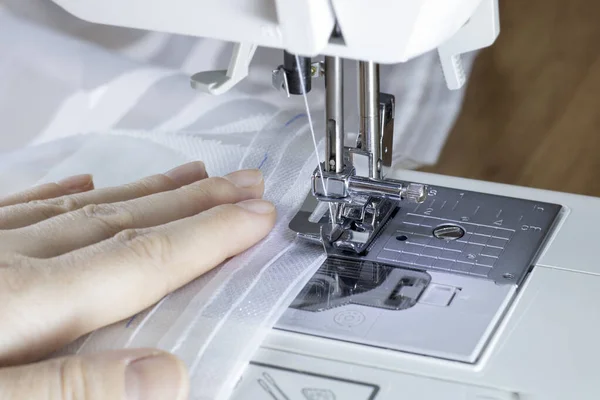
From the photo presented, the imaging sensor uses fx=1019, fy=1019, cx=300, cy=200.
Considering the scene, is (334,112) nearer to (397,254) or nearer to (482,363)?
(397,254)

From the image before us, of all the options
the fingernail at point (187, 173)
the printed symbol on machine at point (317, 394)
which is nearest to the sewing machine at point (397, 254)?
the printed symbol on machine at point (317, 394)

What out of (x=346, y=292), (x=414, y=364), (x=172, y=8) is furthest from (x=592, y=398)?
(x=172, y=8)

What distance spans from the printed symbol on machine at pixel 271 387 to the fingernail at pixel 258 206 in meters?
0.23

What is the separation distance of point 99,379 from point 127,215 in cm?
28

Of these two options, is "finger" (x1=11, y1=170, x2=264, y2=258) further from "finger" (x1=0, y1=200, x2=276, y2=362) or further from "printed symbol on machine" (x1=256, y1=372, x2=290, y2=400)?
"printed symbol on machine" (x1=256, y1=372, x2=290, y2=400)

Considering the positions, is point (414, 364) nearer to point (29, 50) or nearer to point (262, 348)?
point (262, 348)

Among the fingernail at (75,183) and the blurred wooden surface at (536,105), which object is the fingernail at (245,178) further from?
the blurred wooden surface at (536,105)

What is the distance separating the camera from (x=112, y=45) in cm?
157

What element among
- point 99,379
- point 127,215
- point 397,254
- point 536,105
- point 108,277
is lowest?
point 99,379

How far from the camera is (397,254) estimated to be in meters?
1.06

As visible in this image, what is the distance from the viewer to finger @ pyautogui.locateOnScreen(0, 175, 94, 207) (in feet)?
3.77

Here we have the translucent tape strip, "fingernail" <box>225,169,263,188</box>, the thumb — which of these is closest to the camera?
the thumb

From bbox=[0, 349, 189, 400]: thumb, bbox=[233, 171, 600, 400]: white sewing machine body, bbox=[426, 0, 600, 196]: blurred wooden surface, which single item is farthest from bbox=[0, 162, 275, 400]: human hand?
bbox=[426, 0, 600, 196]: blurred wooden surface

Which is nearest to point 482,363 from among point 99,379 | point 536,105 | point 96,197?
point 99,379
